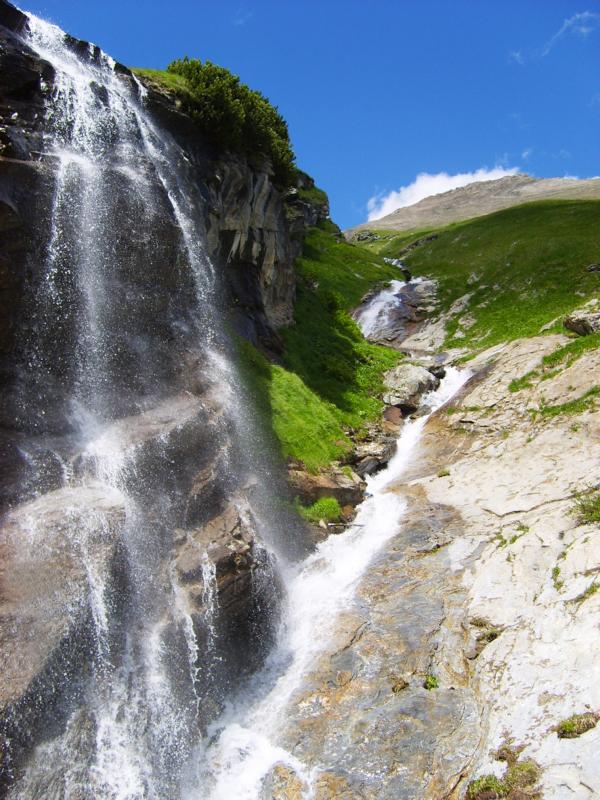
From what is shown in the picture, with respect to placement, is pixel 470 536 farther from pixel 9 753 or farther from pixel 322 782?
pixel 9 753

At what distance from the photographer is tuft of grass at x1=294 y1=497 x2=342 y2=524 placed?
2502cm

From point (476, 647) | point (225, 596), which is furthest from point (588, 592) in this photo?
point (225, 596)

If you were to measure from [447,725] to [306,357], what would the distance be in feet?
88.6

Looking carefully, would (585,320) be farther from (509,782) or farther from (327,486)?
(509,782)

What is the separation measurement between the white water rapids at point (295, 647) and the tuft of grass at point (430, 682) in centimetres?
380

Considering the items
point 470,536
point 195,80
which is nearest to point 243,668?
point 470,536

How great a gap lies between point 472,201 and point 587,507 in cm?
15224

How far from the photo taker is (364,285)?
6931cm

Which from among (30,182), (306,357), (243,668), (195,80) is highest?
(195,80)

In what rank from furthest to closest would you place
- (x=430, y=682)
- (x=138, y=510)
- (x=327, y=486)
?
(x=327, y=486) < (x=138, y=510) < (x=430, y=682)

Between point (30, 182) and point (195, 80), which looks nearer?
point (30, 182)

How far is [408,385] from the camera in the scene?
39.2 m

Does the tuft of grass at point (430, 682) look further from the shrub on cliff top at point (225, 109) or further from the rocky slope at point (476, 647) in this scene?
the shrub on cliff top at point (225, 109)

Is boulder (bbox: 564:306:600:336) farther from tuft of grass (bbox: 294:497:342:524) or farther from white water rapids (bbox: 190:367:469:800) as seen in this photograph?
tuft of grass (bbox: 294:497:342:524)
